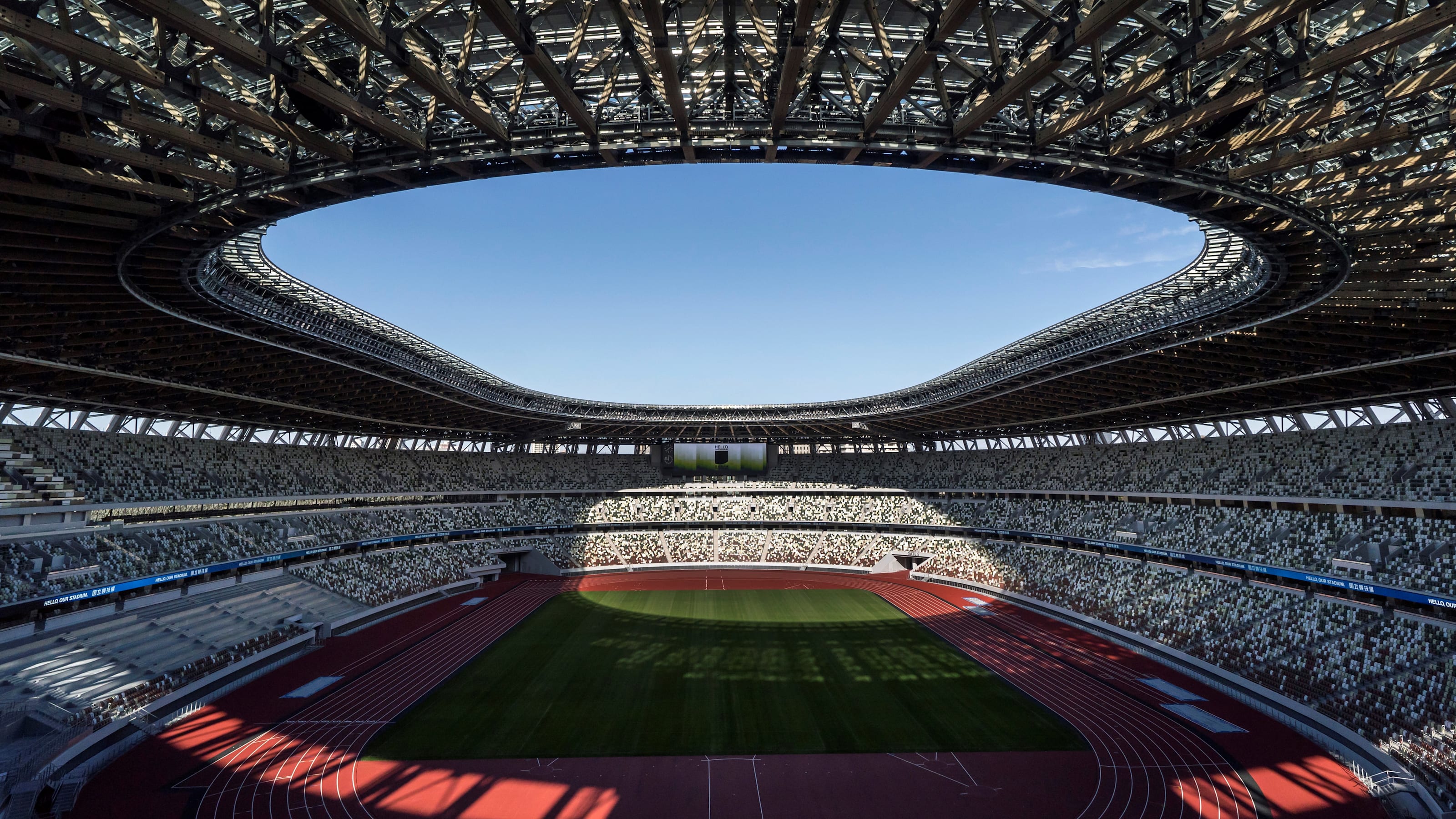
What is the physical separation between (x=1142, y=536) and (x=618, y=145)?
136 feet

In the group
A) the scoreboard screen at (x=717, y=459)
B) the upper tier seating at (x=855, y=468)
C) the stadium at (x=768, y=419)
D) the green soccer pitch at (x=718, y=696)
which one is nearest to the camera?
the stadium at (x=768, y=419)

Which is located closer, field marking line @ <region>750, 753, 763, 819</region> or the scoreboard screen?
field marking line @ <region>750, 753, 763, 819</region>

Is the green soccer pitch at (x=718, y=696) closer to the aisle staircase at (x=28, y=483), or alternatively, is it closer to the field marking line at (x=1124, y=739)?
the field marking line at (x=1124, y=739)

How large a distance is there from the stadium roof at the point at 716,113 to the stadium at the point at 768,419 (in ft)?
0.30

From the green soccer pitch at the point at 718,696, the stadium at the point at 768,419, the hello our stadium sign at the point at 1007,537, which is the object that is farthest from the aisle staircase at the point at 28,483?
the green soccer pitch at the point at 718,696

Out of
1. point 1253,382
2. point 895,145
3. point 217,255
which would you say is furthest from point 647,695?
point 1253,382

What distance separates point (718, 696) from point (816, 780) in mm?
7605

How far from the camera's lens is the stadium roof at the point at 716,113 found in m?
9.08

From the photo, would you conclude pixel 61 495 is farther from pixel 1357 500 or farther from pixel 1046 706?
pixel 1357 500

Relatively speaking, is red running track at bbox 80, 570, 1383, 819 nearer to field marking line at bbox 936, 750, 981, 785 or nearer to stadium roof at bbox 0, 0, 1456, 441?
field marking line at bbox 936, 750, 981, 785

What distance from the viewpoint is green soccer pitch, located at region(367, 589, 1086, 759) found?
22453 mm

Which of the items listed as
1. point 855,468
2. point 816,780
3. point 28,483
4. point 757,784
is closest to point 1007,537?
point 855,468

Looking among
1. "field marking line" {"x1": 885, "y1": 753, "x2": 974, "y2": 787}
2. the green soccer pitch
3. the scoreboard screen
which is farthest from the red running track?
the scoreboard screen

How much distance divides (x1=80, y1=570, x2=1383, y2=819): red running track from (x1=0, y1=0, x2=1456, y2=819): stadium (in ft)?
0.58
